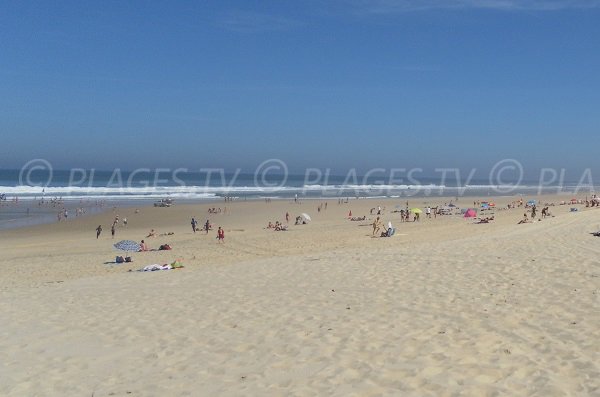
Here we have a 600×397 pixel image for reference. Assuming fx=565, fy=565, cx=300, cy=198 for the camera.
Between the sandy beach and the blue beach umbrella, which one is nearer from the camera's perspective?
the sandy beach

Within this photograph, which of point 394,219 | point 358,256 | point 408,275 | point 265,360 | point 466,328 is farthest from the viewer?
point 394,219

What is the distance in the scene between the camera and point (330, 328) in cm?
813

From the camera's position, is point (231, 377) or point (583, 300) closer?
point (231, 377)

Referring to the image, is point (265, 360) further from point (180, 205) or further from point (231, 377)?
point (180, 205)

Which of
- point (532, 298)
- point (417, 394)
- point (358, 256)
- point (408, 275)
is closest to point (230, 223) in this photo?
point (358, 256)

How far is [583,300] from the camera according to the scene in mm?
8836

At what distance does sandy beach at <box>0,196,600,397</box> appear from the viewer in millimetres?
6102

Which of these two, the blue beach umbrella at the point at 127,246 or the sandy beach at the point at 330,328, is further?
the blue beach umbrella at the point at 127,246

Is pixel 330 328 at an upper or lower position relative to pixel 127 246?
Result: upper

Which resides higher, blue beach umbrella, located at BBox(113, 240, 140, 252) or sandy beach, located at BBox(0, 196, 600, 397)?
sandy beach, located at BBox(0, 196, 600, 397)

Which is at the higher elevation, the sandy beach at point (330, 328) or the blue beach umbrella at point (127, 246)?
the sandy beach at point (330, 328)

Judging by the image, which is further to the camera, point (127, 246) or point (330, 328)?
point (127, 246)

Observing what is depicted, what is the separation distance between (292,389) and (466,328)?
2.97 metres

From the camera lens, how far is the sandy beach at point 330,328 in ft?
20.0
